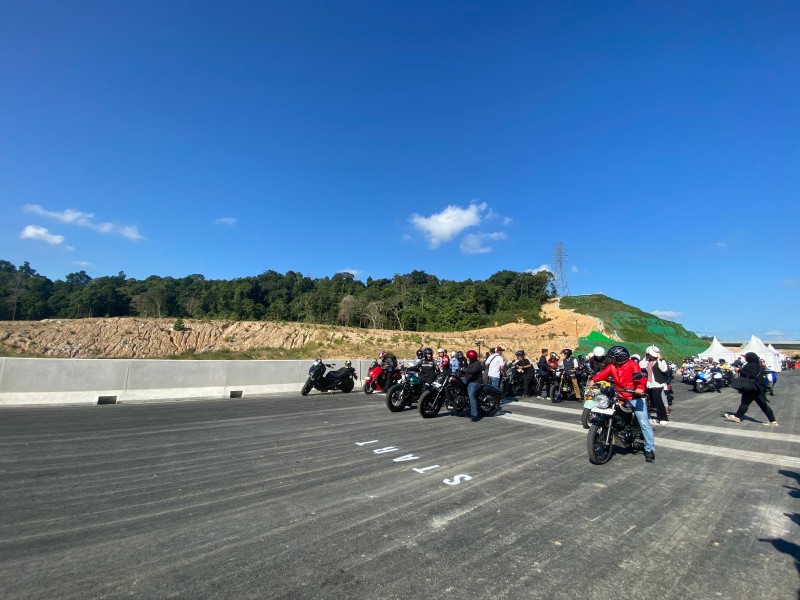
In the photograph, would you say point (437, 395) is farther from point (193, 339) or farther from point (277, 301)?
point (277, 301)

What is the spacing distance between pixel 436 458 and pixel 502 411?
217 inches

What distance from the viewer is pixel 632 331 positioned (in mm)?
62094

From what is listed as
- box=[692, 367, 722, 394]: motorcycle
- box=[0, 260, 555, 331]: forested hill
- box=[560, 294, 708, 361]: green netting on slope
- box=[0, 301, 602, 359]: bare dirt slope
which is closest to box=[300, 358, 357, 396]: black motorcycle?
box=[692, 367, 722, 394]: motorcycle

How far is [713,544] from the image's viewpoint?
3.40 metres

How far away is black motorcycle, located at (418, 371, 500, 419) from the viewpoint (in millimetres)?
9602

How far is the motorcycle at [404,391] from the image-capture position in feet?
33.5

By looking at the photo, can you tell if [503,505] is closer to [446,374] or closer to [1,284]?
[446,374]

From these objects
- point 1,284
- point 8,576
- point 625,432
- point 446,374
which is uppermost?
point 1,284

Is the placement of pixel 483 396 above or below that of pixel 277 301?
below

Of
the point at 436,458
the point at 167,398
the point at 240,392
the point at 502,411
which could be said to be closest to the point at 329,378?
the point at 240,392

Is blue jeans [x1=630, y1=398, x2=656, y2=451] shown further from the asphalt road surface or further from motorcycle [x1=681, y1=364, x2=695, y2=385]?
motorcycle [x1=681, y1=364, x2=695, y2=385]

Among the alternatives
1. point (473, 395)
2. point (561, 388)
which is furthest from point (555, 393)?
point (473, 395)

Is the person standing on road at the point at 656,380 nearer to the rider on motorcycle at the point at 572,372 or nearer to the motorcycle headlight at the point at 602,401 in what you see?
the motorcycle headlight at the point at 602,401

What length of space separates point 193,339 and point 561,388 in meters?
48.4
